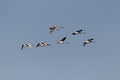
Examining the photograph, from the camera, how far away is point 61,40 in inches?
6826

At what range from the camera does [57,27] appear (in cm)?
16538

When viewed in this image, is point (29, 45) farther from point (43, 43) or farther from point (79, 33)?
point (79, 33)

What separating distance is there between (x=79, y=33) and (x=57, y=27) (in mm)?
8216

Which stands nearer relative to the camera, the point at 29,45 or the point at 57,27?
the point at 57,27

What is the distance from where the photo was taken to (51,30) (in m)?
171

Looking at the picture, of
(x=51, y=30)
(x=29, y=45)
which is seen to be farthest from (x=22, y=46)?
(x=51, y=30)

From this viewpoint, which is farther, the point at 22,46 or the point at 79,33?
the point at 22,46

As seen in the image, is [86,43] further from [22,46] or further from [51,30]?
[22,46]

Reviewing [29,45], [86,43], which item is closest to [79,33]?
[86,43]

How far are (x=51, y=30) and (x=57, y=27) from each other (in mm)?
5797

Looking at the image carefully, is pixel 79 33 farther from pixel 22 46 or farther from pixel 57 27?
pixel 22 46

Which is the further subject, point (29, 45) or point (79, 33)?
point (29, 45)

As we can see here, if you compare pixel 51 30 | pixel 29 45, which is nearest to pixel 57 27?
pixel 51 30

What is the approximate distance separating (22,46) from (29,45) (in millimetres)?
2756
